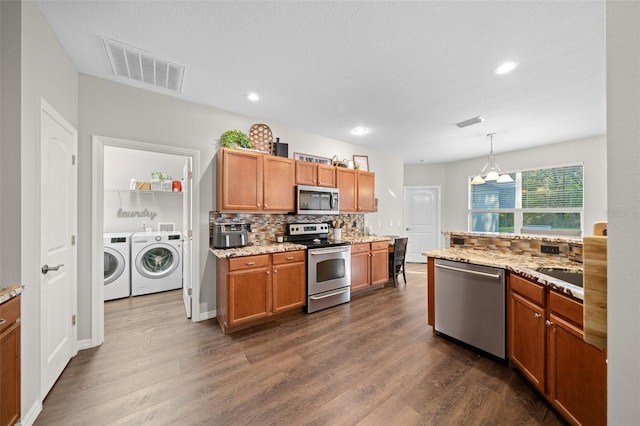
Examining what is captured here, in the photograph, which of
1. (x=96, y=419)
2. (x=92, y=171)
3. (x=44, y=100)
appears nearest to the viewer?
(x=96, y=419)

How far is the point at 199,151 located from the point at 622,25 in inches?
128

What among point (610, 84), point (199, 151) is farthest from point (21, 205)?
point (610, 84)

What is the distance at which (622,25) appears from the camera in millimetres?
493

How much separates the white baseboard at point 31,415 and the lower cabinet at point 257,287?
131 cm

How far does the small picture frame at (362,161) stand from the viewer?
15.6 feet

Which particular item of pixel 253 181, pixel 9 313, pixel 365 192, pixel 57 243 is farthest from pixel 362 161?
pixel 9 313

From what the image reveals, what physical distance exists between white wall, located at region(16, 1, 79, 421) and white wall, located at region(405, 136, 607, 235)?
5.29 meters

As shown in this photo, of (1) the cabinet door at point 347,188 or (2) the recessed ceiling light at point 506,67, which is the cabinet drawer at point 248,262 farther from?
(2) the recessed ceiling light at point 506,67

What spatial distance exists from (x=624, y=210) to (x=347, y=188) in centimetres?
366

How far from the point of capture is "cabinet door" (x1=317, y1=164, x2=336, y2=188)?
375 cm

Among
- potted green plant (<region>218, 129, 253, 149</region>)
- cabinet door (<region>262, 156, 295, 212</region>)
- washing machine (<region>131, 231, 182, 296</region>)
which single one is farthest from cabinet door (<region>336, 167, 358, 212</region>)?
washing machine (<region>131, 231, 182, 296</region>)

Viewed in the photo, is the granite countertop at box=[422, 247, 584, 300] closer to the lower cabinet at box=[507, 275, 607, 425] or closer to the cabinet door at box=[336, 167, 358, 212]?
the lower cabinet at box=[507, 275, 607, 425]

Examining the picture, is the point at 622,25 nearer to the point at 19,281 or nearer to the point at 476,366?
the point at 476,366

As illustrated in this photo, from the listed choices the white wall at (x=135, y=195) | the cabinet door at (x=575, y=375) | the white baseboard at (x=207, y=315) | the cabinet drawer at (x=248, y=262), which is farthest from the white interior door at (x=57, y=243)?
the cabinet door at (x=575, y=375)
